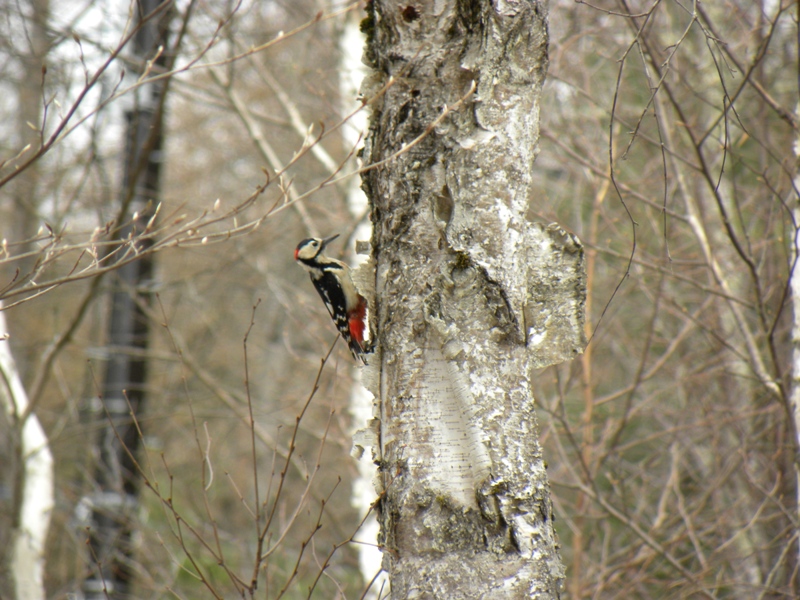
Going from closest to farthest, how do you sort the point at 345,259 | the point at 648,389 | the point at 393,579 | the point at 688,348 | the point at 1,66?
the point at 393,579 → the point at 345,259 → the point at 688,348 → the point at 648,389 → the point at 1,66

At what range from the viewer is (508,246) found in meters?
1.96

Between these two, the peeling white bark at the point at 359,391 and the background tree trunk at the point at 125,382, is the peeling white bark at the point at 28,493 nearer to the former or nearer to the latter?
the background tree trunk at the point at 125,382

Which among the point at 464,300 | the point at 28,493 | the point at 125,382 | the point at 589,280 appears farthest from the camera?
the point at 125,382

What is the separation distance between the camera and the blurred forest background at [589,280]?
3.11m

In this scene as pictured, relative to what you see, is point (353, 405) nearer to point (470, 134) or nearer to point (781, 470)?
point (781, 470)

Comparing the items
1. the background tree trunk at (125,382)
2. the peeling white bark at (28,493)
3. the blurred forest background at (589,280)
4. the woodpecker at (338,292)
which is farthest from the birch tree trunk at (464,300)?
the background tree trunk at (125,382)

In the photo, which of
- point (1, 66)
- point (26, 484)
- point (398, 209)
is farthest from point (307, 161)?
point (398, 209)

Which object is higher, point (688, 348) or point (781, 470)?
point (688, 348)

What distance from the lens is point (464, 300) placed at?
1.94 metres

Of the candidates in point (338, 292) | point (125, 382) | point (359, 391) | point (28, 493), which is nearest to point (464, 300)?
point (338, 292)

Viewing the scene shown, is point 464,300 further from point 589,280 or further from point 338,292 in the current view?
point 589,280

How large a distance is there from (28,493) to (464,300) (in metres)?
3.51

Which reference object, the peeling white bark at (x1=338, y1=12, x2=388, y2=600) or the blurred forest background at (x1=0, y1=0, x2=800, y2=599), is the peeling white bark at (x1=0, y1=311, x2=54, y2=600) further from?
the peeling white bark at (x1=338, y1=12, x2=388, y2=600)

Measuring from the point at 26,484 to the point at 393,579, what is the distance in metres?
3.25
